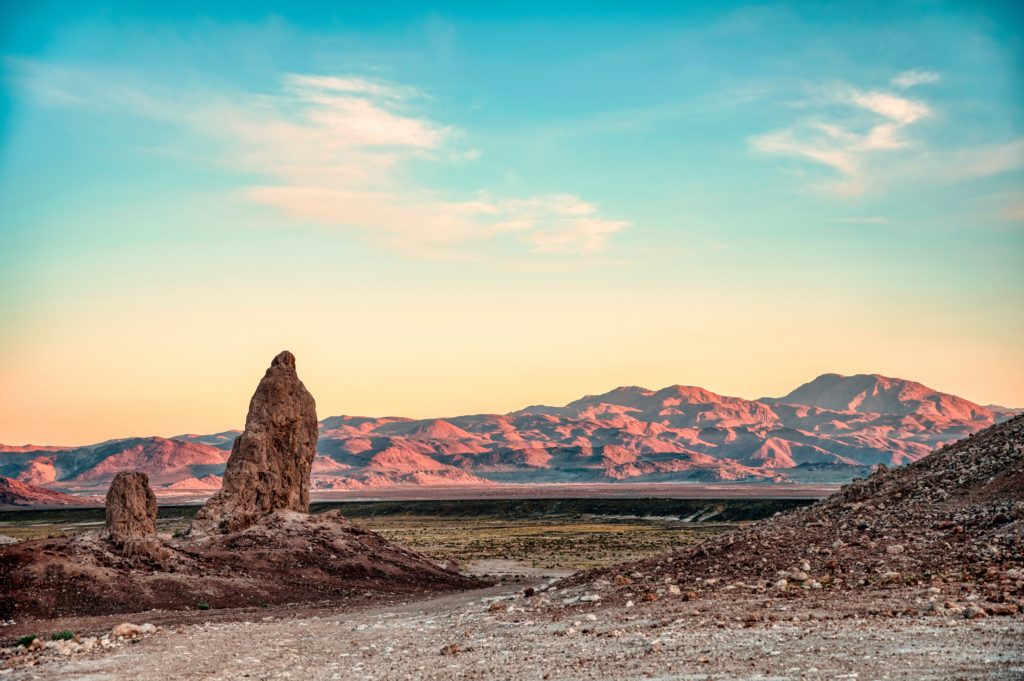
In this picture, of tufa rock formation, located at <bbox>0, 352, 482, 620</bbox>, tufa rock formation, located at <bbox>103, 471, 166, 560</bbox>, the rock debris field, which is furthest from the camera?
tufa rock formation, located at <bbox>103, 471, 166, 560</bbox>

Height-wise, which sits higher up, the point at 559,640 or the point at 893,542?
the point at 893,542

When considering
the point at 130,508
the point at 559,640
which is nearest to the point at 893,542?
the point at 559,640

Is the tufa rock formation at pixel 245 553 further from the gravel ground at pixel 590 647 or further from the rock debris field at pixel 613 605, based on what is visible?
the gravel ground at pixel 590 647

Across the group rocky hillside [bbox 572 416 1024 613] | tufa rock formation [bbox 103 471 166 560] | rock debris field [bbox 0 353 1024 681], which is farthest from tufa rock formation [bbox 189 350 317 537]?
rocky hillside [bbox 572 416 1024 613]

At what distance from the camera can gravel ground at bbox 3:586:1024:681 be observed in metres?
16.5

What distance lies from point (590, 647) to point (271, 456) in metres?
33.5

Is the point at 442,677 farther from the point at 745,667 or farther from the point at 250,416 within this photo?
the point at 250,416

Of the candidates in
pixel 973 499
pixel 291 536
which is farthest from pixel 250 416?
pixel 973 499

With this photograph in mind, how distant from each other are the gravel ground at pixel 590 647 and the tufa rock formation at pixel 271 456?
783 inches

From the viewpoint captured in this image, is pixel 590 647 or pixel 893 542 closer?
pixel 590 647

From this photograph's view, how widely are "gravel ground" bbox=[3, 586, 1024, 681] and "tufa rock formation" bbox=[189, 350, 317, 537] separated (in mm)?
19889

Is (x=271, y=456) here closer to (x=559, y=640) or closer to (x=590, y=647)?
(x=559, y=640)

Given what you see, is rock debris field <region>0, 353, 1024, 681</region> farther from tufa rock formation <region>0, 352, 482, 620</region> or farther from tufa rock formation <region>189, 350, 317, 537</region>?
tufa rock formation <region>189, 350, 317, 537</region>

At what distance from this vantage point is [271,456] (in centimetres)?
5106
